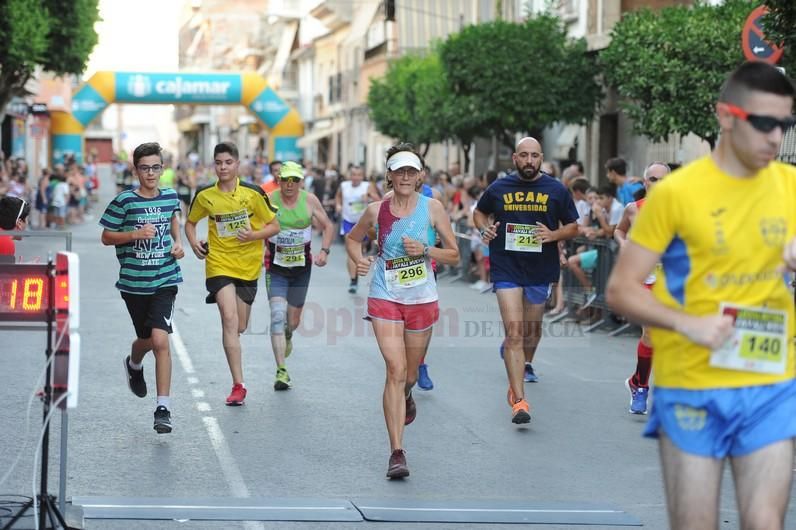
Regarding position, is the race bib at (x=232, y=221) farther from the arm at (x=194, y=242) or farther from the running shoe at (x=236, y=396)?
the running shoe at (x=236, y=396)

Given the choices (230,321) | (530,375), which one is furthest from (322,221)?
(530,375)

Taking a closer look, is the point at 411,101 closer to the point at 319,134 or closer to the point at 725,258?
the point at 319,134

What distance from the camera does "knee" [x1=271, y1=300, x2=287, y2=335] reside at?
11.6 meters

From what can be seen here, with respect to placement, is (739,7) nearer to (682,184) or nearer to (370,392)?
(370,392)

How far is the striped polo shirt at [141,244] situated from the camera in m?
9.42

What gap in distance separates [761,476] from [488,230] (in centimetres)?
594

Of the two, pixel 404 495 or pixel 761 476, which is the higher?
pixel 761 476

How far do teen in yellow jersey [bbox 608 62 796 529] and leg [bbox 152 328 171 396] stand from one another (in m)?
5.30

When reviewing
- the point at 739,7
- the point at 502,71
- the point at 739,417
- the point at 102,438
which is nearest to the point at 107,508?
the point at 102,438

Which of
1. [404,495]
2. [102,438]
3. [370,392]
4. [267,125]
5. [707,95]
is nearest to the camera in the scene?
[404,495]

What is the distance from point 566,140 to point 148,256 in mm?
24988

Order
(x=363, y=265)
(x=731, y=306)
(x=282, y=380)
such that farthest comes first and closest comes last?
(x=282, y=380), (x=363, y=265), (x=731, y=306)

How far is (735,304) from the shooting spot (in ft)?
14.8

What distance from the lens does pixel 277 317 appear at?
11617 millimetres
